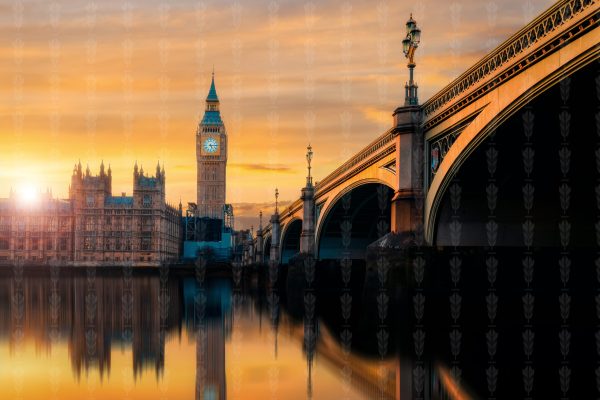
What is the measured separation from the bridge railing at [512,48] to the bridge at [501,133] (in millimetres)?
33

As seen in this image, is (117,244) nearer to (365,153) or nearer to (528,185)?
(365,153)

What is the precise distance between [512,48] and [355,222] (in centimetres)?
3457

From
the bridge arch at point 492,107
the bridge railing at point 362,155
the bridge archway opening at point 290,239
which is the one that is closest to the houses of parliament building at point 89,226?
the bridge archway opening at point 290,239

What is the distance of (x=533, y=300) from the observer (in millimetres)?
23516

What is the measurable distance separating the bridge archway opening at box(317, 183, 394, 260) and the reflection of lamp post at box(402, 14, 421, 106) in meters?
12.4

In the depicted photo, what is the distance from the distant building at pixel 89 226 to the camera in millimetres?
151250

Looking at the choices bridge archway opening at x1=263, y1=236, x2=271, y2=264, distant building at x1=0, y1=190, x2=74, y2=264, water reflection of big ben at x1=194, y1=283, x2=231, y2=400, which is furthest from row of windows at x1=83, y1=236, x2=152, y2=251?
water reflection of big ben at x1=194, y1=283, x2=231, y2=400

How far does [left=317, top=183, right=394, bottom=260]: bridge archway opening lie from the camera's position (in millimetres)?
48406

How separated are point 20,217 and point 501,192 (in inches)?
5404

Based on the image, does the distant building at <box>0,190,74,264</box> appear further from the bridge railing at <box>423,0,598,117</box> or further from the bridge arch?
the bridge railing at <box>423,0,598,117</box>

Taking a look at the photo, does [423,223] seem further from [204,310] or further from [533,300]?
[204,310]

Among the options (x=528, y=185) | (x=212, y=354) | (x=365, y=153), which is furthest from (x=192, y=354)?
(x=365, y=153)

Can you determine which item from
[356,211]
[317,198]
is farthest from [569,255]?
[317,198]

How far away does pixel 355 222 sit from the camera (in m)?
56.0
